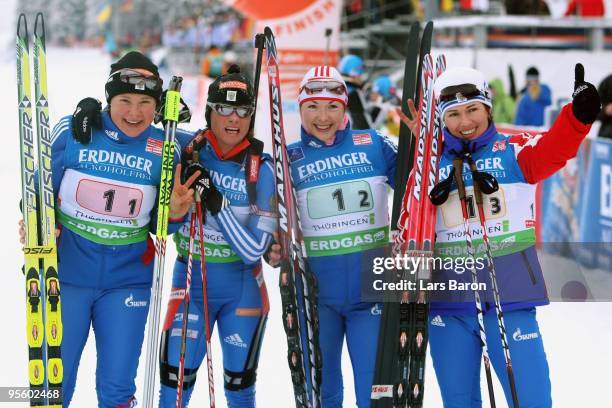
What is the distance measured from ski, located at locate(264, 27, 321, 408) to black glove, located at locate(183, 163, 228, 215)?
0.26 metres

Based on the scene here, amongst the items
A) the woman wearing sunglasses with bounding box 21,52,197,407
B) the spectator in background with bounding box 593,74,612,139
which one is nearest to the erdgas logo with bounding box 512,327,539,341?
the woman wearing sunglasses with bounding box 21,52,197,407

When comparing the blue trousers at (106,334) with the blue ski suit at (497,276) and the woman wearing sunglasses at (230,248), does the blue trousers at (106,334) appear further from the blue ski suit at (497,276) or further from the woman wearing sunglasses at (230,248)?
the blue ski suit at (497,276)

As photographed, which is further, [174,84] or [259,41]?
[259,41]

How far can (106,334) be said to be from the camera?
12.6 feet

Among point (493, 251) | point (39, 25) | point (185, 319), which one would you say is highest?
point (39, 25)

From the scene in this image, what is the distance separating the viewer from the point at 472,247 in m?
3.52

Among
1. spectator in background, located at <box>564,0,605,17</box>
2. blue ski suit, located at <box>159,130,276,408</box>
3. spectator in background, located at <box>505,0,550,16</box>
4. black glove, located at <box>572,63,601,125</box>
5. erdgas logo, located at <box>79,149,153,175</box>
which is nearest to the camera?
black glove, located at <box>572,63,601,125</box>

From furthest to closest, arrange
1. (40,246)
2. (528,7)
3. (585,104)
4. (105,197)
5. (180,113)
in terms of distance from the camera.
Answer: (528,7) → (180,113) → (105,197) → (40,246) → (585,104)

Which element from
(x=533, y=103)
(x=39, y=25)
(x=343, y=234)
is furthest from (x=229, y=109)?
(x=533, y=103)

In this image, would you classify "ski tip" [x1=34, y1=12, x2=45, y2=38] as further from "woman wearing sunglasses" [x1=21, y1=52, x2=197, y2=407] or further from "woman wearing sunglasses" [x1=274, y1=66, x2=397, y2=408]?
"woman wearing sunglasses" [x1=274, y1=66, x2=397, y2=408]

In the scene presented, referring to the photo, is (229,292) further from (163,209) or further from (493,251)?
(493,251)

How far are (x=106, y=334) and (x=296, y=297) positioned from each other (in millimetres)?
862

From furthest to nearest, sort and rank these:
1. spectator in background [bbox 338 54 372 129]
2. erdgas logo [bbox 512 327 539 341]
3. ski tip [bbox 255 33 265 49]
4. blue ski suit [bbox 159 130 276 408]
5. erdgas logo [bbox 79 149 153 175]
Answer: spectator in background [bbox 338 54 372 129]
ski tip [bbox 255 33 265 49]
blue ski suit [bbox 159 130 276 408]
erdgas logo [bbox 79 149 153 175]
erdgas logo [bbox 512 327 539 341]

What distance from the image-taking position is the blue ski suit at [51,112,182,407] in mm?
3793
